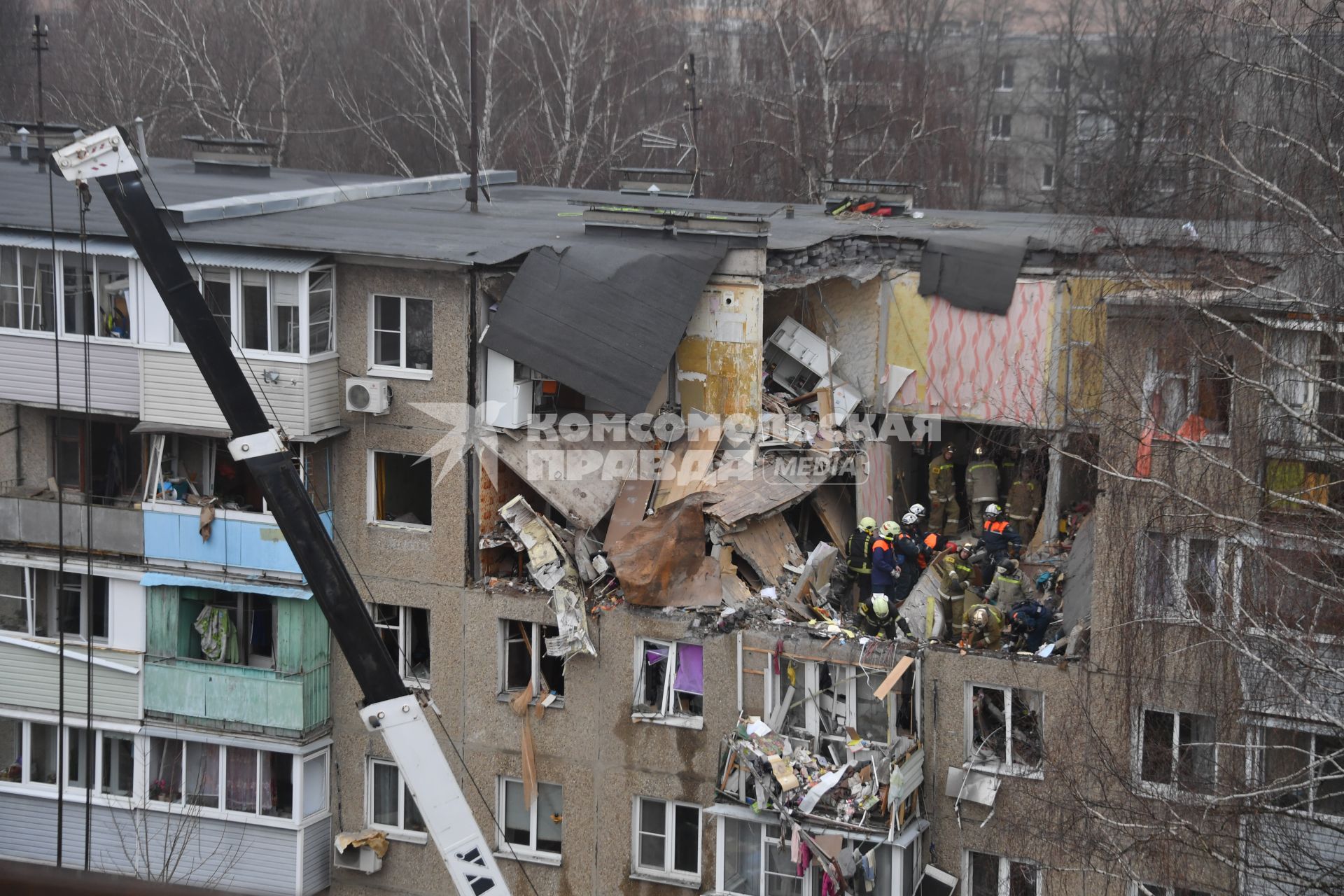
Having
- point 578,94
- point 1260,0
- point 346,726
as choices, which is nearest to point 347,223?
point 346,726

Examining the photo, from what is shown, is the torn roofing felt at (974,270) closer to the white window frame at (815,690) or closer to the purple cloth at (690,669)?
the white window frame at (815,690)

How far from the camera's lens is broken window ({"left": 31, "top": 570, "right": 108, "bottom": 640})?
75.8 feet

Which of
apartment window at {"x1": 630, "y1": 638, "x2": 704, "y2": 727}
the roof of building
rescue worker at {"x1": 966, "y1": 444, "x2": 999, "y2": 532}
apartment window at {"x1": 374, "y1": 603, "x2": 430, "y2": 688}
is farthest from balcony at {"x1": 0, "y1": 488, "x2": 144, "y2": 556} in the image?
rescue worker at {"x1": 966, "y1": 444, "x2": 999, "y2": 532}

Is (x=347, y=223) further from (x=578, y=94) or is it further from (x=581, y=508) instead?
(x=578, y=94)

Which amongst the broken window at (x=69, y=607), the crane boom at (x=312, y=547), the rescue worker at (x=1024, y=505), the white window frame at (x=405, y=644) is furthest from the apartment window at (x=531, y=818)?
the rescue worker at (x=1024, y=505)

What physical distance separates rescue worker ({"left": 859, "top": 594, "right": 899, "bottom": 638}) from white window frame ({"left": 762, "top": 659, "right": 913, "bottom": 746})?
Answer: 616 millimetres

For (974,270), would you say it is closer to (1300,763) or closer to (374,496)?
(1300,763)

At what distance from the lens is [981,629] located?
19.0 meters

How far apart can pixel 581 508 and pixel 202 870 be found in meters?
7.77

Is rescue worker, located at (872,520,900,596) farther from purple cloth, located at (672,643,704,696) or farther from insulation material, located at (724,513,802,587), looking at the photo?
purple cloth, located at (672,643,704,696)

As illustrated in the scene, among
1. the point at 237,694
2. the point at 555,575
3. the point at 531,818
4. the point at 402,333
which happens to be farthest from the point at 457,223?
the point at 531,818

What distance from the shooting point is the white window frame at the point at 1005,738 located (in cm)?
1869

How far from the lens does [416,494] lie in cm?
2192

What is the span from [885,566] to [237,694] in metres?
9.35
